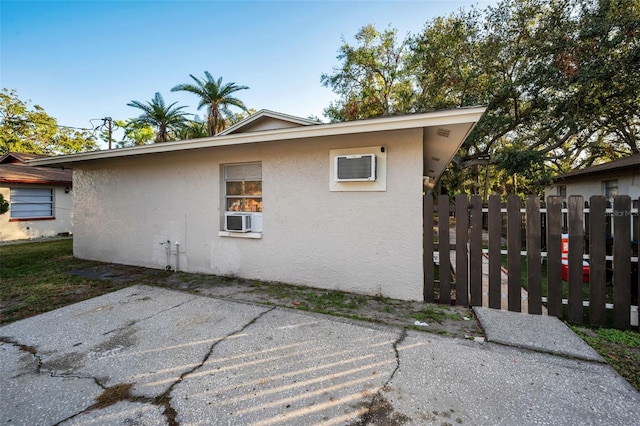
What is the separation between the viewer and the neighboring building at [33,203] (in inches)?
420

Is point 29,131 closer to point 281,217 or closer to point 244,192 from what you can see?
point 244,192

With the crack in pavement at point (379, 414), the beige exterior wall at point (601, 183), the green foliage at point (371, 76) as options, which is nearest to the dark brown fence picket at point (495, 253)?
the crack in pavement at point (379, 414)

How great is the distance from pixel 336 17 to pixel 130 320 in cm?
1041

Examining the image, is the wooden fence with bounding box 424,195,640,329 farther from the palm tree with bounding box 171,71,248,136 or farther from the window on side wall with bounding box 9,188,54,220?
the palm tree with bounding box 171,71,248,136

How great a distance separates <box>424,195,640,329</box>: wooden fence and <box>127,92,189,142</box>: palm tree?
17.6 meters

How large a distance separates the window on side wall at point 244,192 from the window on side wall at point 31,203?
1175cm

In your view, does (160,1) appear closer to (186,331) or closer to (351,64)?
(186,331)

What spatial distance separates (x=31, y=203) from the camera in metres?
11.5

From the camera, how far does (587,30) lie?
9117 millimetres

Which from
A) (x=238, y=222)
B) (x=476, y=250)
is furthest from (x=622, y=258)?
(x=238, y=222)

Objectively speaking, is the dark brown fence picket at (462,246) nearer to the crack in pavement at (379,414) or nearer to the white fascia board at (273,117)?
the crack in pavement at (379,414)

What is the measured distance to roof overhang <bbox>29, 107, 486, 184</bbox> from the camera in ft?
11.4

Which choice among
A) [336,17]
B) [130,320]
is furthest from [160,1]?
[130,320]

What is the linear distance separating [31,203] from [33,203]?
6 cm
